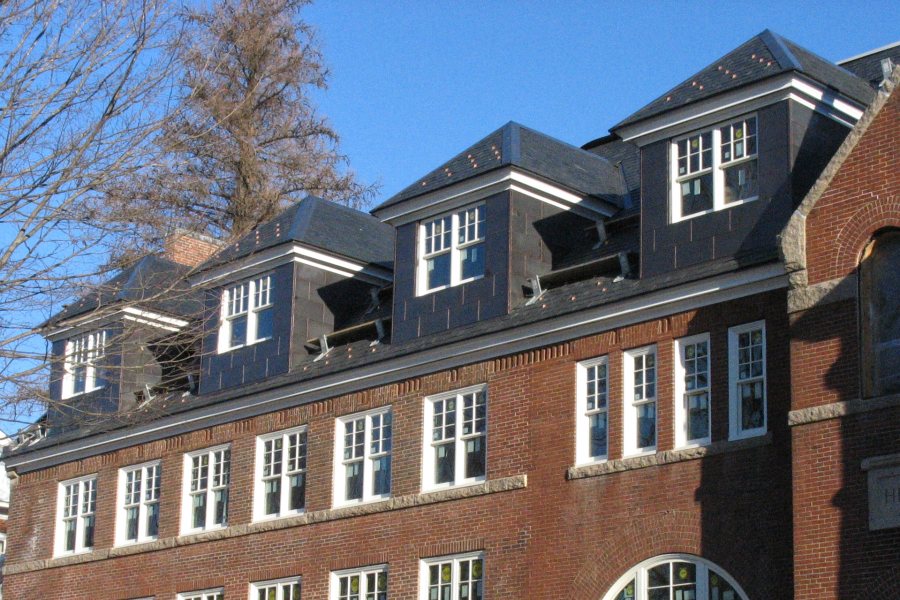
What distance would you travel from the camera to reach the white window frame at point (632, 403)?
25172 millimetres

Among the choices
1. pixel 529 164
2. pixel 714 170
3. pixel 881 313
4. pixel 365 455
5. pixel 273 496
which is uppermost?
pixel 529 164

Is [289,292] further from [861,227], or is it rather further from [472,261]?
[861,227]

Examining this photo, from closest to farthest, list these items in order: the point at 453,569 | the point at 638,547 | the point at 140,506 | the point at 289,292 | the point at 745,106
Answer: the point at 638,547 → the point at 745,106 → the point at 453,569 → the point at 289,292 → the point at 140,506

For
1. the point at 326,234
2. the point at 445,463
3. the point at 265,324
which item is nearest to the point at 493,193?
the point at 445,463

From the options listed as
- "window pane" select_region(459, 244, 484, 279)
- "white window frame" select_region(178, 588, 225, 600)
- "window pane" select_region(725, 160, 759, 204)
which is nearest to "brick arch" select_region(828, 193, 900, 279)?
"window pane" select_region(725, 160, 759, 204)

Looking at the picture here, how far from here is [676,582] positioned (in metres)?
23.9

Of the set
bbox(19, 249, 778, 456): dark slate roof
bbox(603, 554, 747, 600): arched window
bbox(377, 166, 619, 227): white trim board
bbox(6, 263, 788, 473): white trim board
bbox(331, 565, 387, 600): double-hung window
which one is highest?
bbox(377, 166, 619, 227): white trim board

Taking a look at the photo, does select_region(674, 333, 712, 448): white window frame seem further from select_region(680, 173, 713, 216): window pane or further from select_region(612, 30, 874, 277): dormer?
select_region(680, 173, 713, 216): window pane

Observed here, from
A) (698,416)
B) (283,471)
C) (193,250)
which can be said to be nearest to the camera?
(698,416)

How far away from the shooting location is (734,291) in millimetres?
24344

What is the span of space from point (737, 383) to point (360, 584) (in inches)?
353

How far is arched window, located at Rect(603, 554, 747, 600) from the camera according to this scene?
2330cm

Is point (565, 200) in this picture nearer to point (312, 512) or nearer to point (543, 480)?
point (543, 480)

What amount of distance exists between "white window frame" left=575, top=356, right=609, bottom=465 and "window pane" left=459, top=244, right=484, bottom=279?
3501 mm
